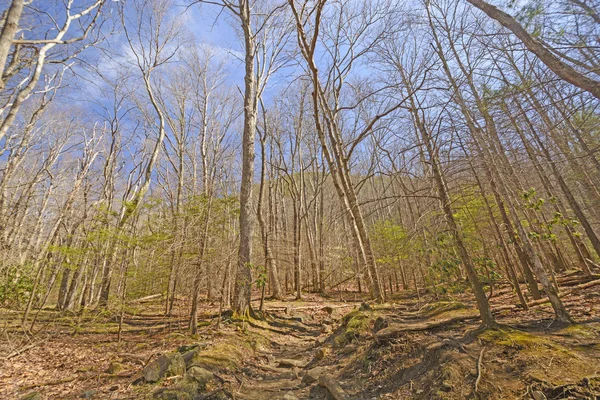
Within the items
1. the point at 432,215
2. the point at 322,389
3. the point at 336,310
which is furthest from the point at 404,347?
the point at 336,310

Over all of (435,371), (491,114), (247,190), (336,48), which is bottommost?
(435,371)

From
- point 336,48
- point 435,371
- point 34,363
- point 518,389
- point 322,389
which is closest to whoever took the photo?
point 518,389

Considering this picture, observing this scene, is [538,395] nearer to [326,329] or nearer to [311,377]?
[311,377]

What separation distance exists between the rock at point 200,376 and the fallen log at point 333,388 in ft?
5.72

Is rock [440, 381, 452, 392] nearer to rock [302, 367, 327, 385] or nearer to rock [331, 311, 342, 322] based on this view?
rock [302, 367, 327, 385]

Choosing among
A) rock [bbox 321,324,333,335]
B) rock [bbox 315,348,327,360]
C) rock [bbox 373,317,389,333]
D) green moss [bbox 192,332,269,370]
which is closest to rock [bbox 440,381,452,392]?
rock [bbox 373,317,389,333]

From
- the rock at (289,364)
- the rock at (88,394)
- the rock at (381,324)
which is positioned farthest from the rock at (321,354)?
the rock at (88,394)

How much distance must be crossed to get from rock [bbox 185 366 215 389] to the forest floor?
3 cm

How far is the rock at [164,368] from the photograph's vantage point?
160 inches

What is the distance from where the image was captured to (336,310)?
10.1 metres

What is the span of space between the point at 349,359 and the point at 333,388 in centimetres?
149

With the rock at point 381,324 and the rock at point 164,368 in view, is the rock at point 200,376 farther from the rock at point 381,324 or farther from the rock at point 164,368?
the rock at point 381,324

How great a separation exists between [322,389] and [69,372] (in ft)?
15.6

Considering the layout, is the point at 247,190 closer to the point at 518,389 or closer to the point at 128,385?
the point at 128,385
